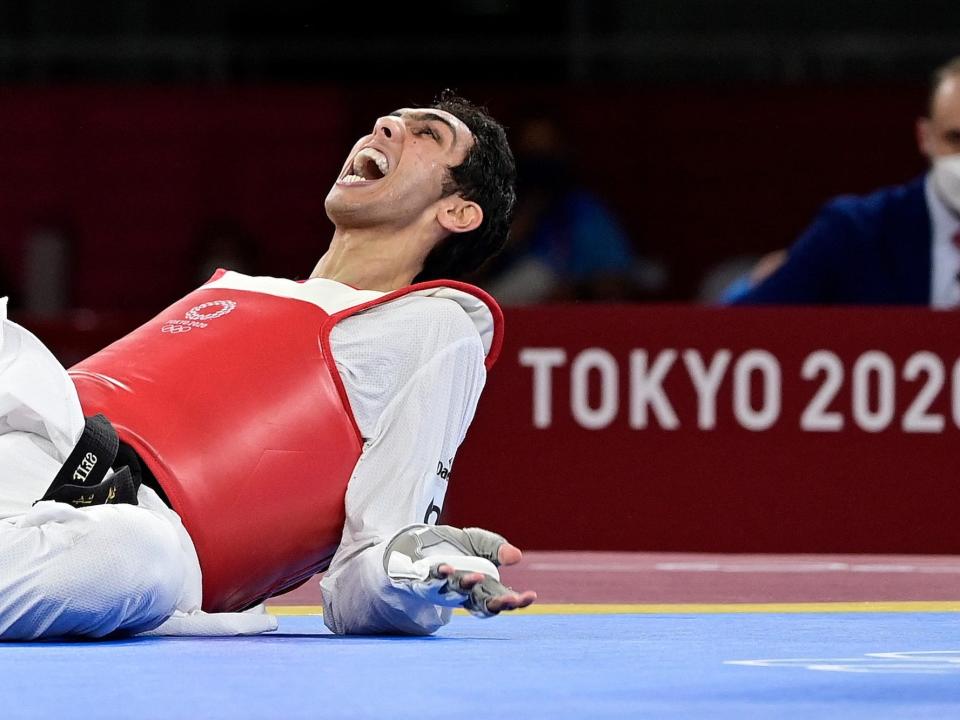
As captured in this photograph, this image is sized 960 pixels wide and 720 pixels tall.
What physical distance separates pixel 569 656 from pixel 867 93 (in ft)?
24.6

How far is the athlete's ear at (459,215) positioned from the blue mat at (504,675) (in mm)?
811

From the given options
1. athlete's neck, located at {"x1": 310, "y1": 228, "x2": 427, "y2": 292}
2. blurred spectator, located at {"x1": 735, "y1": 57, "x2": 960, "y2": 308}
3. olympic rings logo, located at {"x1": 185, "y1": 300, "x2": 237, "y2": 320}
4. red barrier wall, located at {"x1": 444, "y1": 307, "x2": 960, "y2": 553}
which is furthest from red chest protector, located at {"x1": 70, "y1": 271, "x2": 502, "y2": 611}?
blurred spectator, located at {"x1": 735, "y1": 57, "x2": 960, "y2": 308}

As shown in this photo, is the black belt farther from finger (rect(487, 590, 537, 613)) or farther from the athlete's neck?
the athlete's neck

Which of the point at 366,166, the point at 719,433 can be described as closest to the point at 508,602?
the point at 366,166

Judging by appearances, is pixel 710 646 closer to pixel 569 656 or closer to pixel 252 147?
pixel 569 656

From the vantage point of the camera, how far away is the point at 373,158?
11.5 ft

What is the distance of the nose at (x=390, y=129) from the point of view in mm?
3549

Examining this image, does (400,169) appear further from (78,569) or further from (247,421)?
(78,569)

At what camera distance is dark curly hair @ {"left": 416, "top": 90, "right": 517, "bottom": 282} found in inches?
141

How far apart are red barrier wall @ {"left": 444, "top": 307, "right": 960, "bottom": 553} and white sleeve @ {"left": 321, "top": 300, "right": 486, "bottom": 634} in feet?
7.39

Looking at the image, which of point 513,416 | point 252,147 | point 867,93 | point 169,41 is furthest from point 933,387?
point 169,41

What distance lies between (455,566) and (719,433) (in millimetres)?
2803

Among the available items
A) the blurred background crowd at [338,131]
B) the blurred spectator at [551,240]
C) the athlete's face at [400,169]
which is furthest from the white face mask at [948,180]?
the blurred background crowd at [338,131]

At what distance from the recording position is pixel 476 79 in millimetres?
9727
